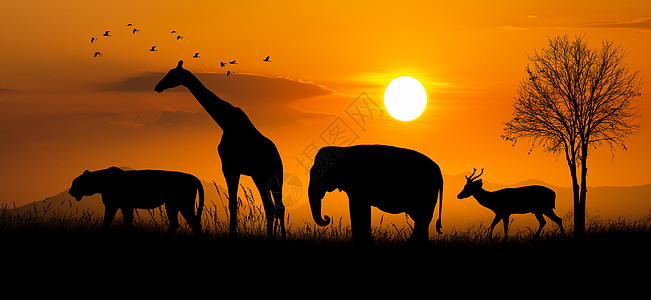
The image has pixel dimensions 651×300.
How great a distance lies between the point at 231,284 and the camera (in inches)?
416

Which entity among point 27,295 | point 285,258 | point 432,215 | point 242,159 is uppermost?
point 242,159

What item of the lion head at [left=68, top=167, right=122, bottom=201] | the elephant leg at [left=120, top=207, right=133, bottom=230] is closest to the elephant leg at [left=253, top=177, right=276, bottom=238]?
the elephant leg at [left=120, top=207, right=133, bottom=230]

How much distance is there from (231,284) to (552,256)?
19.8 feet

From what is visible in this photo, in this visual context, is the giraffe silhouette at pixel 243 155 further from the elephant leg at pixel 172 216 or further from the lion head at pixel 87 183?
the lion head at pixel 87 183

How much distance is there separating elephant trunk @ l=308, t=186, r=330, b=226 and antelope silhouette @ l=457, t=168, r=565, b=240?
7.36m

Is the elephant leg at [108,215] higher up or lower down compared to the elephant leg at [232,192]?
lower down

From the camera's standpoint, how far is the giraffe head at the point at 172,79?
55.0 ft

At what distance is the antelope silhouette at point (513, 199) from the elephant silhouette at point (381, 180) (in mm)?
6187

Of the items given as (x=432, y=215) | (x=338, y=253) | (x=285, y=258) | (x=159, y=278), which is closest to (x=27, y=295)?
(x=159, y=278)

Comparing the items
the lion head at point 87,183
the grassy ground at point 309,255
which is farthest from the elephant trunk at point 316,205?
the lion head at point 87,183

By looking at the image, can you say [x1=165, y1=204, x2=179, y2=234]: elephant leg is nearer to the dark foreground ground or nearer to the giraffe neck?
the dark foreground ground

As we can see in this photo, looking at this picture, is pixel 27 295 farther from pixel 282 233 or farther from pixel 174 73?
pixel 174 73

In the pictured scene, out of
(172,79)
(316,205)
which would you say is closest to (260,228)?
(316,205)

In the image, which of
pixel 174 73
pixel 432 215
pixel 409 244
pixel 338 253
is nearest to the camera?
pixel 338 253
